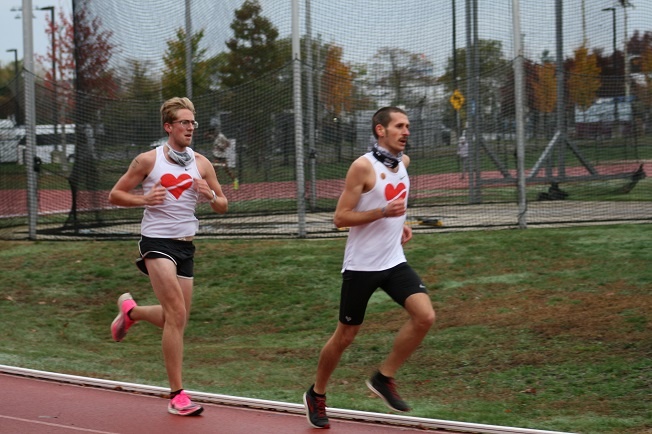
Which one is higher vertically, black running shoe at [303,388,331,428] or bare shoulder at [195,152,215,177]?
bare shoulder at [195,152,215,177]

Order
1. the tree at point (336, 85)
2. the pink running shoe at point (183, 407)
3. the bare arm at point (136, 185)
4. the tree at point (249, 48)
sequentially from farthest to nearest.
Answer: the tree at point (249, 48)
the tree at point (336, 85)
the pink running shoe at point (183, 407)
the bare arm at point (136, 185)

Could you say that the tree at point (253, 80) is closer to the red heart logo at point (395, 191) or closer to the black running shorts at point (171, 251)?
the black running shorts at point (171, 251)

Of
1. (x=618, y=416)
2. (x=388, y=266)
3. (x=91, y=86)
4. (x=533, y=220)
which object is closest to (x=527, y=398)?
(x=618, y=416)

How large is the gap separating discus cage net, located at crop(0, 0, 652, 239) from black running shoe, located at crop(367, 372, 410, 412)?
368 inches

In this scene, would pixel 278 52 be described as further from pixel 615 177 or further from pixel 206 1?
pixel 615 177

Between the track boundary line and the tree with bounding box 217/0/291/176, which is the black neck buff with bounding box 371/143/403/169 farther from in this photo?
the tree with bounding box 217/0/291/176

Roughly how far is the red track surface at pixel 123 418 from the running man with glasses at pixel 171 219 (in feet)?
0.70

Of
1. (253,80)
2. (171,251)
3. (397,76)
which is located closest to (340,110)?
(397,76)

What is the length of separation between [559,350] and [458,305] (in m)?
2.43

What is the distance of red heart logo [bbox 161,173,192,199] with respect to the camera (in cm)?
673

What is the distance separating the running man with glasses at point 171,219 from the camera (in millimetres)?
6664

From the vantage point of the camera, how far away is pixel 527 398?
24.8 feet

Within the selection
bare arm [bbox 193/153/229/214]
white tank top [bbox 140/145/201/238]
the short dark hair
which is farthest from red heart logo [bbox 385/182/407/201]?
white tank top [bbox 140/145/201/238]

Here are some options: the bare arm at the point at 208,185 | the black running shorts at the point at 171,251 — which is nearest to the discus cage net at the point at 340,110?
the bare arm at the point at 208,185
